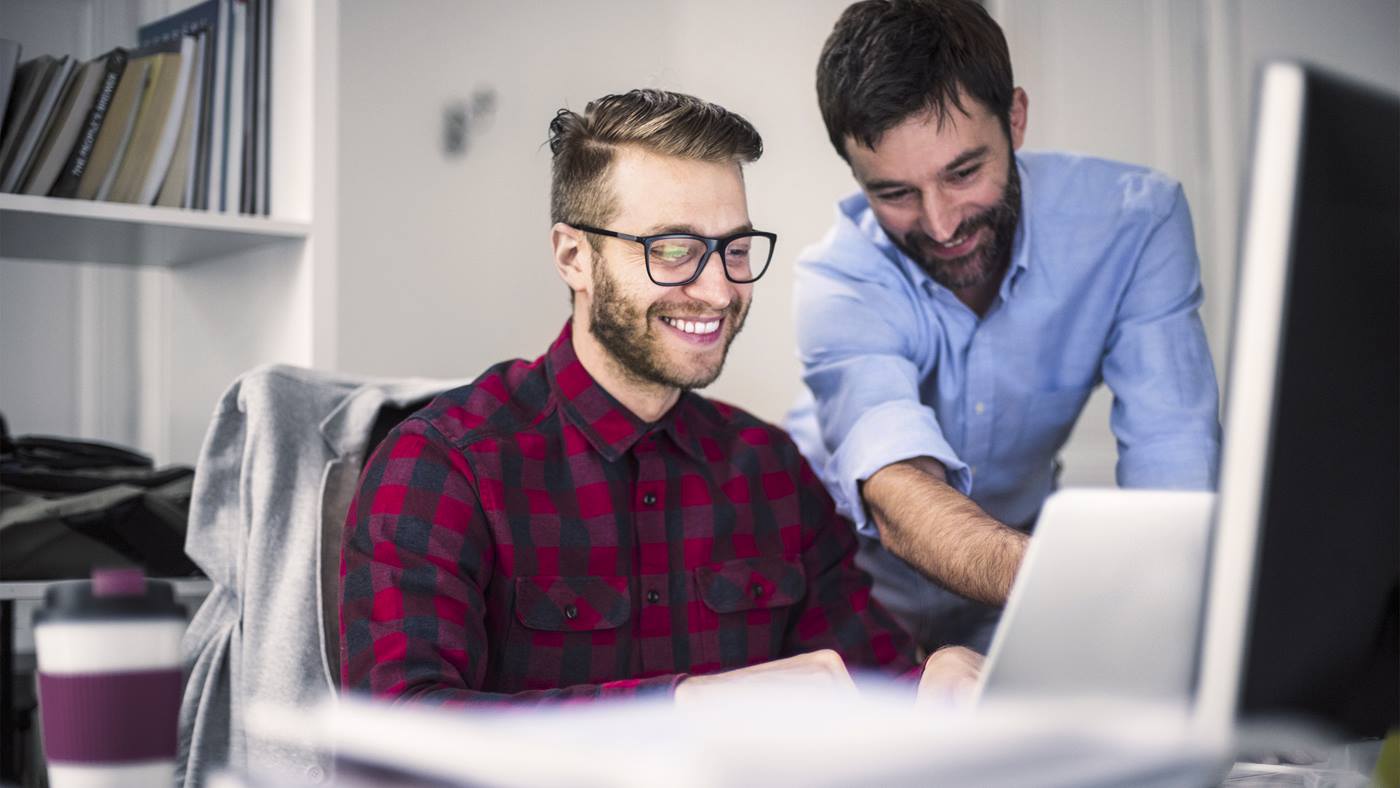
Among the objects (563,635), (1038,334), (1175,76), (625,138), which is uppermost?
(1175,76)

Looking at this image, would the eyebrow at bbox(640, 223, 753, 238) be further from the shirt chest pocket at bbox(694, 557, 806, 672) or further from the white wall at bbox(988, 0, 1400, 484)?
the white wall at bbox(988, 0, 1400, 484)

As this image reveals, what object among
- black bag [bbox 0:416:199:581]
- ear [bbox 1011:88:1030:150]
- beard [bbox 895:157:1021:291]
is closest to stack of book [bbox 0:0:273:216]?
black bag [bbox 0:416:199:581]

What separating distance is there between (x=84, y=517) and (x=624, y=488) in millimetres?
723

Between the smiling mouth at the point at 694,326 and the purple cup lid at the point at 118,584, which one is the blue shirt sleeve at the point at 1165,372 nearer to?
the smiling mouth at the point at 694,326

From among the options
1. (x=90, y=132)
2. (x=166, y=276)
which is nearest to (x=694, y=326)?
(x=90, y=132)

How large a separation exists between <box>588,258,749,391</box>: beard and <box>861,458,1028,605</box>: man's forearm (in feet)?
0.93

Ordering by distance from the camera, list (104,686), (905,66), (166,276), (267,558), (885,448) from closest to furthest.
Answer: (104,686) → (267,558) → (885,448) → (905,66) → (166,276)

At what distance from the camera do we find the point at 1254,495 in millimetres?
551

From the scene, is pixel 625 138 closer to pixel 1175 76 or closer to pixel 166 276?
pixel 166 276

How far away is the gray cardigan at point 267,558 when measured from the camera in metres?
1.38

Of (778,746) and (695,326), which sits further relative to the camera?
(695,326)

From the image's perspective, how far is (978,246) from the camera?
187 centimetres

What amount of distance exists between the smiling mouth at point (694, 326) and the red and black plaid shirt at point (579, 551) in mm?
118

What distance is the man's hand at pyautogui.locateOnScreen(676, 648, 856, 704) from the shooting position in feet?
3.39
